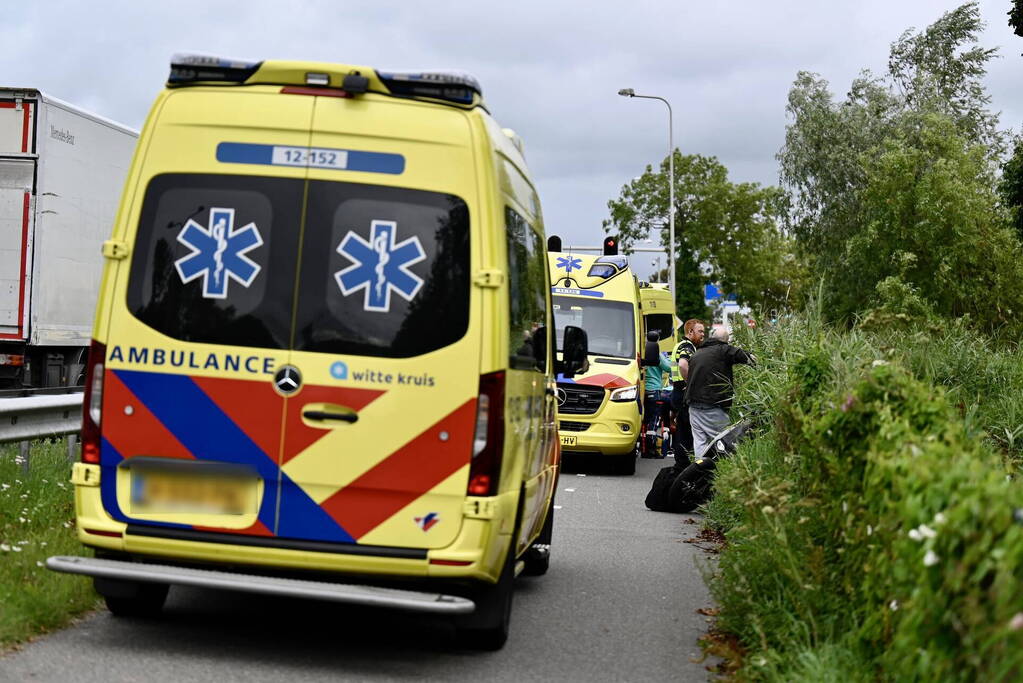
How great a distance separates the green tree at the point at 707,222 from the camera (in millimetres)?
63562

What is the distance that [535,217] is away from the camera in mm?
8133

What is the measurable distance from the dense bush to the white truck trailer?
39.0 feet

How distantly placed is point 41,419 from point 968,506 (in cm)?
794

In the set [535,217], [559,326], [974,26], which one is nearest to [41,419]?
[535,217]

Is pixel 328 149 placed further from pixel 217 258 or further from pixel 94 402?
pixel 94 402

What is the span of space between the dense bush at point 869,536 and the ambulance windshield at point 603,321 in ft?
24.4

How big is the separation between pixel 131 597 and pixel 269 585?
129 centimetres

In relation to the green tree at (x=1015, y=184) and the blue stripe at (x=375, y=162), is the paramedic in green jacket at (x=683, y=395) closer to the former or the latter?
the blue stripe at (x=375, y=162)

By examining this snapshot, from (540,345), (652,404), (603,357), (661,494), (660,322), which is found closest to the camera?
(540,345)

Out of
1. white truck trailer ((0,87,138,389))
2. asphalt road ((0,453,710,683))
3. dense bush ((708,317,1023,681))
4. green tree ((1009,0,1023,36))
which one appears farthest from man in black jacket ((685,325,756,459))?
green tree ((1009,0,1023,36))

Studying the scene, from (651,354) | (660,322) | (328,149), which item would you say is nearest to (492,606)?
(328,149)

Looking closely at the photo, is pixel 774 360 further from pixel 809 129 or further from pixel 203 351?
pixel 809 129

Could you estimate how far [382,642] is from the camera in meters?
7.01

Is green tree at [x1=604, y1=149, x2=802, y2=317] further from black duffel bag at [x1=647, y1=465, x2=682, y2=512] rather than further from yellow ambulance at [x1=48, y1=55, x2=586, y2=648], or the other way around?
yellow ambulance at [x1=48, y1=55, x2=586, y2=648]
